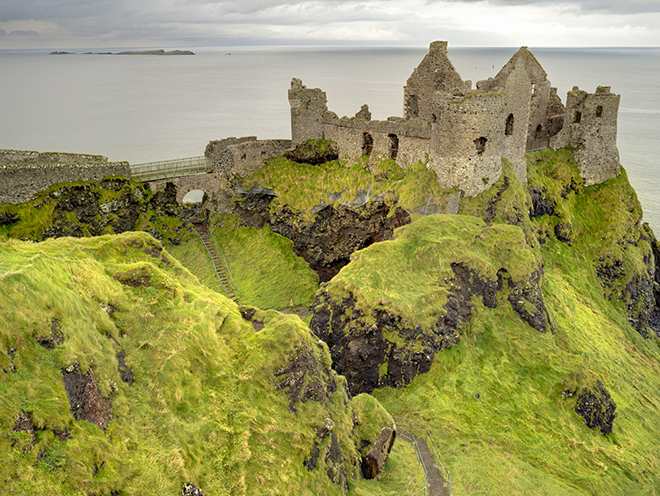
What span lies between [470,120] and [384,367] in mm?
19084

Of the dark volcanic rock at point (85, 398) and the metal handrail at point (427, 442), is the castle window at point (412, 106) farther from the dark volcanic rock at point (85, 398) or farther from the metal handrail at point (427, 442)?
the dark volcanic rock at point (85, 398)

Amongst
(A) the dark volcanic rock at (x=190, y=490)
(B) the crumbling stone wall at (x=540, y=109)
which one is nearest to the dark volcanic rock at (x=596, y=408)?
(A) the dark volcanic rock at (x=190, y=490)

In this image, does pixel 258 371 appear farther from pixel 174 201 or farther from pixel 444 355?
pixel 174 201

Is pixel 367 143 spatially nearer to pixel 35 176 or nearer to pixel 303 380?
pixel 35 176

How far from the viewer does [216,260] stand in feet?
140

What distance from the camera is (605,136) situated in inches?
1743

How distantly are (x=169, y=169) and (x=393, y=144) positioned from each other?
64.7 feet

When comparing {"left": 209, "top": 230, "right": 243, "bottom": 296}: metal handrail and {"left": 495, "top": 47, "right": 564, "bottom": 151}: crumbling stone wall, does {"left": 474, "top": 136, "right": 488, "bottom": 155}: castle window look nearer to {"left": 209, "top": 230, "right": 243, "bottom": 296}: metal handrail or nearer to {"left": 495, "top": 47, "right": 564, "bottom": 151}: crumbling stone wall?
{"left": 495, "top": 47, "right": 564, "bottom": 151}: crumbling stone wall

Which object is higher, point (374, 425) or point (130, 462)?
point (130, 462)

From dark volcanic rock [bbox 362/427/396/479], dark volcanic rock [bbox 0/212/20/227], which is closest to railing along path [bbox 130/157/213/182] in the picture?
dark volcanic rock [bbox 0/212/20/227]

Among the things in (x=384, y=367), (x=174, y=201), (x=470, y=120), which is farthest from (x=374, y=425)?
(x=174, y=201)

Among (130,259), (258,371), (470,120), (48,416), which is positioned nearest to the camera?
(48,416)

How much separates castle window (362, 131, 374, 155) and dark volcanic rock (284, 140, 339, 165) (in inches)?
117

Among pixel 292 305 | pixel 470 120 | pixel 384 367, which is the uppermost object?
pixel 470 120
